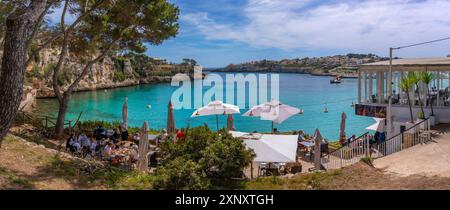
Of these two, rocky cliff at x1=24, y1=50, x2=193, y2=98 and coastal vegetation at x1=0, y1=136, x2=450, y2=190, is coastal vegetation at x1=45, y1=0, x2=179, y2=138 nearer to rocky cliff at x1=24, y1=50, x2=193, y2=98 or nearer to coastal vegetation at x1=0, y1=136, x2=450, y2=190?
rocky cliff at x1=24, y1=50, x2=193, y2=98

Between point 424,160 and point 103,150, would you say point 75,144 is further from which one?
point 424,160

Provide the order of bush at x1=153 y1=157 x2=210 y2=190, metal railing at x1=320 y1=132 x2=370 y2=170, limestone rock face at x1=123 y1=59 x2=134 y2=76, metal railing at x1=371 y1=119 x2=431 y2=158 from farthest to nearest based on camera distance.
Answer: limestone rock face at x1=123 y1=59 x2=134 y2=76 → metal railing at x1=320 y1=132 x2=370 y2=170 → metal railing at x1=371 y1=119 x2=431 y2=158 → bush at x1=153 y1=157 x2=210 y2=190

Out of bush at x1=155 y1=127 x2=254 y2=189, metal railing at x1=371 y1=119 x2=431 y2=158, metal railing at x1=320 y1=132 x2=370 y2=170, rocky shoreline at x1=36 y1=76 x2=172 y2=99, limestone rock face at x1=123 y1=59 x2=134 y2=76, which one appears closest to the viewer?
bush at x1=155 y1=127 x2=254 y2=189

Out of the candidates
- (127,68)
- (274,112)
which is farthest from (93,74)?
(274,112)

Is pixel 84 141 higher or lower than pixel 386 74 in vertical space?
lower

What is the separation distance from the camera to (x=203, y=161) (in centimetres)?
1248

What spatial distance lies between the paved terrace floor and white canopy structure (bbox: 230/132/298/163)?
2.95m

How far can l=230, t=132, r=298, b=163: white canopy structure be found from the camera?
14180 mm

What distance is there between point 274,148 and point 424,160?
4.90m

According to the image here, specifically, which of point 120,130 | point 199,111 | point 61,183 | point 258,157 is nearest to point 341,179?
point 258,157

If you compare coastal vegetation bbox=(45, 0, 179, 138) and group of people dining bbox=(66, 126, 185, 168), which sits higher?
coastal vegetation bbox=(45, 0, 179, 138)

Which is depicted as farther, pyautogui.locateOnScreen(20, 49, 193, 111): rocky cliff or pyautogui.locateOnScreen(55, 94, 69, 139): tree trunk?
pyautogui.locateOnScreen(20, 49, 193, 111): rocky cliff

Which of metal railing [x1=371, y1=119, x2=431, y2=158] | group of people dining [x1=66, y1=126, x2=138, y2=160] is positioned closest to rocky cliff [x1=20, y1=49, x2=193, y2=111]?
group of people dining [x1=66, y1=126, x2=138, y2=160]
